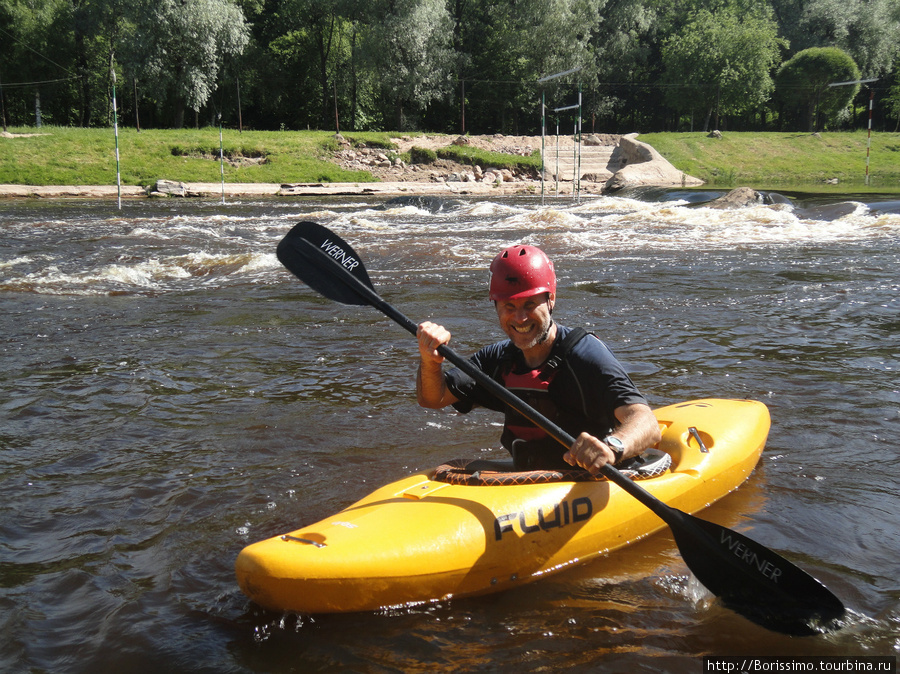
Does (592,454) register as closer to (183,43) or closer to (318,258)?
(318,258)

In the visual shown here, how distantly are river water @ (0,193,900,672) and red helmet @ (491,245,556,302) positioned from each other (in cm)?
101

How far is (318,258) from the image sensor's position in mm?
3309

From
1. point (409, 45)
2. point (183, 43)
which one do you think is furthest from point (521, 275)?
point (409, 45)

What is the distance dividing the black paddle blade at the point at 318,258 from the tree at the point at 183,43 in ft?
95.1

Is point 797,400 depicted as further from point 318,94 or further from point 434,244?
point 318,94

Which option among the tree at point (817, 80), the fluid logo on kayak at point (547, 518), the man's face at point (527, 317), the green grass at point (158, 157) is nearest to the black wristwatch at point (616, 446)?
the fluid logo on kayak at point (547, 518)

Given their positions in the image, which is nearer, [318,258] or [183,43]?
[318,258]

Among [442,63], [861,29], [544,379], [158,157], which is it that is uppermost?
[861,29]

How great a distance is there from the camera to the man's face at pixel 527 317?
2660 millimetres

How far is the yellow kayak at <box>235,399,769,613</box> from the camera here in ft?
7.72

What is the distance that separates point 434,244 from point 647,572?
10.1 m

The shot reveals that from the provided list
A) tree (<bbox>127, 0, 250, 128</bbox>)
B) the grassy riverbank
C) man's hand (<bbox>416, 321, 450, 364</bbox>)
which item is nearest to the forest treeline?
tree (<bbox>127, 0, 250, 128</bbox>)

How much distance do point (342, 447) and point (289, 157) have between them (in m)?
26.2

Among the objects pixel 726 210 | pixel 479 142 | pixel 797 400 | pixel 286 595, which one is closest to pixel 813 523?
pixel 797 400
